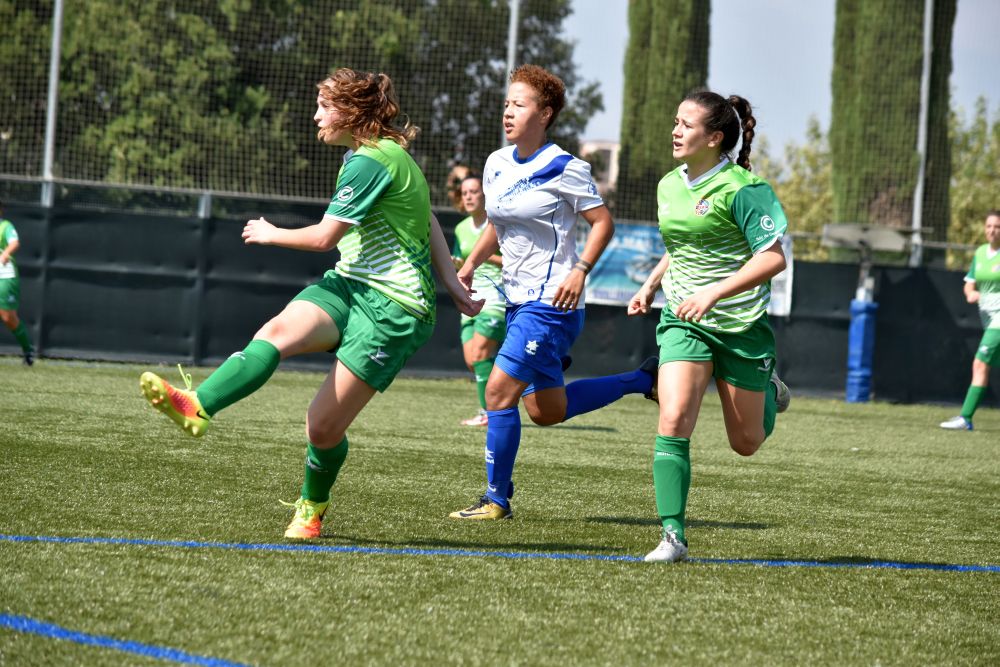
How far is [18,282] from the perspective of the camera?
13648 mm

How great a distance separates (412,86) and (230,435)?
37.6 ft

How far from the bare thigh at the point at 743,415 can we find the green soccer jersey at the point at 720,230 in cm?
26

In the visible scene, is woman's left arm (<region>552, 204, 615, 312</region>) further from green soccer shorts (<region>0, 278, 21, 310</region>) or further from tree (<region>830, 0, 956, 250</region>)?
tree (<region>830, 0, 956, 250</region>)

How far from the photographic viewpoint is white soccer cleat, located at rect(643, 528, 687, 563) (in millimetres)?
4688

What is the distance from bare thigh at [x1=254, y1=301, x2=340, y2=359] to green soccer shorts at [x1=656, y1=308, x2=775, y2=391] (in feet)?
4.21

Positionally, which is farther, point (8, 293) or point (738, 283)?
point (8, 293)

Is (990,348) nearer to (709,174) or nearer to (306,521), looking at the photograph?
(709,174)

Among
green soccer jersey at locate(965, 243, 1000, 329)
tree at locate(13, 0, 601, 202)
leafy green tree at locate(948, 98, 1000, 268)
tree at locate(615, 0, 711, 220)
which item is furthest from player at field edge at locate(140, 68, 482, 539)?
leafy green tree at locate(948, 98, 1000, 268)

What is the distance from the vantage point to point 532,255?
5660 millimetres

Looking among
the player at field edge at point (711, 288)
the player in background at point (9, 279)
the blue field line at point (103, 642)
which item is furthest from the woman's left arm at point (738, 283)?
the player in background at point (9, 279)

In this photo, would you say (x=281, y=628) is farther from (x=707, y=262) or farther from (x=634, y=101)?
(x=634, y=101)

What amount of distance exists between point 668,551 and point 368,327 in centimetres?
134

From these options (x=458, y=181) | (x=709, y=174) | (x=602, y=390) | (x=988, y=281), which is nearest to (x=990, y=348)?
(x=988, y=281)

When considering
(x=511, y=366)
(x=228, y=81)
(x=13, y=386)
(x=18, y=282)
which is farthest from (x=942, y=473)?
(x=228, y=81)
